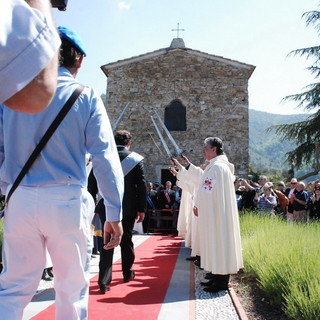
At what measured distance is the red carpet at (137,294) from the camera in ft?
12.5

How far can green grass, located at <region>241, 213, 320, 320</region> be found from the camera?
10.8ft

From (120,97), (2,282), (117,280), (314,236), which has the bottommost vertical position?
(117,280)

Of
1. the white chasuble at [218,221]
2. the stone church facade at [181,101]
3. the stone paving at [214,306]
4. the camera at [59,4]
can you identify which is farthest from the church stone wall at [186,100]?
the camera at [59,4]

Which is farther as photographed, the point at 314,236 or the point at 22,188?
the point at 314,236

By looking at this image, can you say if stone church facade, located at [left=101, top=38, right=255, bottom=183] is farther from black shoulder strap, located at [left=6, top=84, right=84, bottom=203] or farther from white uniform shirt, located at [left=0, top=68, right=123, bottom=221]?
black shoulder strap, located at [left=6, top=84, right=84, bottom=203]

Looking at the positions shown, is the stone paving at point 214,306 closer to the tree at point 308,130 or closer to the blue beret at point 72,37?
the blue beret at point 72,37

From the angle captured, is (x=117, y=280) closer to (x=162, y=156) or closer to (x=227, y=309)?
(x=227, y=309)

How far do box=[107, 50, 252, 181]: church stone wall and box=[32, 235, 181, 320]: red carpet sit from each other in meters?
11.4

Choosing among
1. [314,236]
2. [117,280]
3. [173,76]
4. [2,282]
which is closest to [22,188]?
[2,282]

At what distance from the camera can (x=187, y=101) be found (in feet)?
62.1

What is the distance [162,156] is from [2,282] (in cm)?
1647

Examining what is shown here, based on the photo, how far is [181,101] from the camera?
18984 mm

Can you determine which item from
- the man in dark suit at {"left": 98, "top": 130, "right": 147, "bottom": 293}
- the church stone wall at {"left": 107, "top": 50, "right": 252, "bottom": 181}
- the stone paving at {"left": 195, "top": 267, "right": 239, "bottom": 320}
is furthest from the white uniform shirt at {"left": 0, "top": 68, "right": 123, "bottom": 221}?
the church stone wall at {"left": 107, "top": 50, "right": 252, "bottom": 181}

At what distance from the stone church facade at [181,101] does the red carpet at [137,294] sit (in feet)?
37.6
